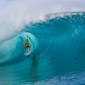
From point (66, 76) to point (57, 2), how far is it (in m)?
1.59

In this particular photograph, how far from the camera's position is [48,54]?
4.12m

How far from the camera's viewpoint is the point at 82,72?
12.7ft

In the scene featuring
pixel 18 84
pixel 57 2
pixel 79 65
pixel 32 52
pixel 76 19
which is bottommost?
pixel 18 84

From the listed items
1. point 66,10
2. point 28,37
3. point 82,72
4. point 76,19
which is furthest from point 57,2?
point 82,72

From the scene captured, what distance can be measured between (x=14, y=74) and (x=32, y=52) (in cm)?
56

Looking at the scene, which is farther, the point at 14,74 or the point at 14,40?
the point at 14,40

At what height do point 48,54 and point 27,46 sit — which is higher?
point 27,46

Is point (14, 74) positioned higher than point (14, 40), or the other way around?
point (14, 40)

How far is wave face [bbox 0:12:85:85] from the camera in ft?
12.8

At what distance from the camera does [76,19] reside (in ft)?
14.0

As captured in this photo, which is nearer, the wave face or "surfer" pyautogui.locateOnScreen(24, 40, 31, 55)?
the wave face

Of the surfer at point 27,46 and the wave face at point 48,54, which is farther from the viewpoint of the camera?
the surfer at point 27,46

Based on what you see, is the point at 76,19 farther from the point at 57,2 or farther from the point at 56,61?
the point at 56,61

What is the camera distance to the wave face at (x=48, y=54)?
3902mm
